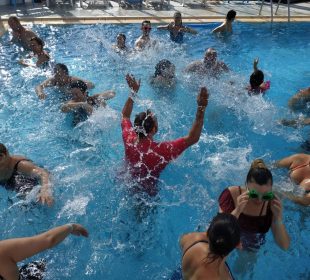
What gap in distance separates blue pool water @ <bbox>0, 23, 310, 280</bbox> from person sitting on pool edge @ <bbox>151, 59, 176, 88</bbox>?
0.23m

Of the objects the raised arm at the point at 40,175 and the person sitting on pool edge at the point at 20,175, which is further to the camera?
the person sitting on pool edge at the point at 20,175

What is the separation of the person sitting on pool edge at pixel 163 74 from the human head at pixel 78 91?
5.08 ft

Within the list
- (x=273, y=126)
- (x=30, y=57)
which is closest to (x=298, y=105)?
(x=273, y=126)

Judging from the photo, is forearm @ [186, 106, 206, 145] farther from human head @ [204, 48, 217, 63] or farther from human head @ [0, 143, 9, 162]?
human head @ [204, 48, 217, 63]

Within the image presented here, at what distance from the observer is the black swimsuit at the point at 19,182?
13.1ft

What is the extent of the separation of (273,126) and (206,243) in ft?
14.5

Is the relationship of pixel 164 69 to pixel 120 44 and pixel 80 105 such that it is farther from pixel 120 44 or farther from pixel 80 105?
pixel 120 44

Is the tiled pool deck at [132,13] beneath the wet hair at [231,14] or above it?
beneath

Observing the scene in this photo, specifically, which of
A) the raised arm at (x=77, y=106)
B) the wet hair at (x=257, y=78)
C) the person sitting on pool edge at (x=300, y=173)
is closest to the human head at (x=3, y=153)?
the raised arm at (x=77, y=106)

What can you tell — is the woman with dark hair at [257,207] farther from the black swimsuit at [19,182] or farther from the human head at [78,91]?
the human head at [78,91]

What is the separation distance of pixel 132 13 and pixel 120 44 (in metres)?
4.03

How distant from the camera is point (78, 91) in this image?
19.5 ft

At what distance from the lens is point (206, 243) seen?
8.43 feet

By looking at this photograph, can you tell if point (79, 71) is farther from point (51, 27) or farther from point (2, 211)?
point (2, 211)
